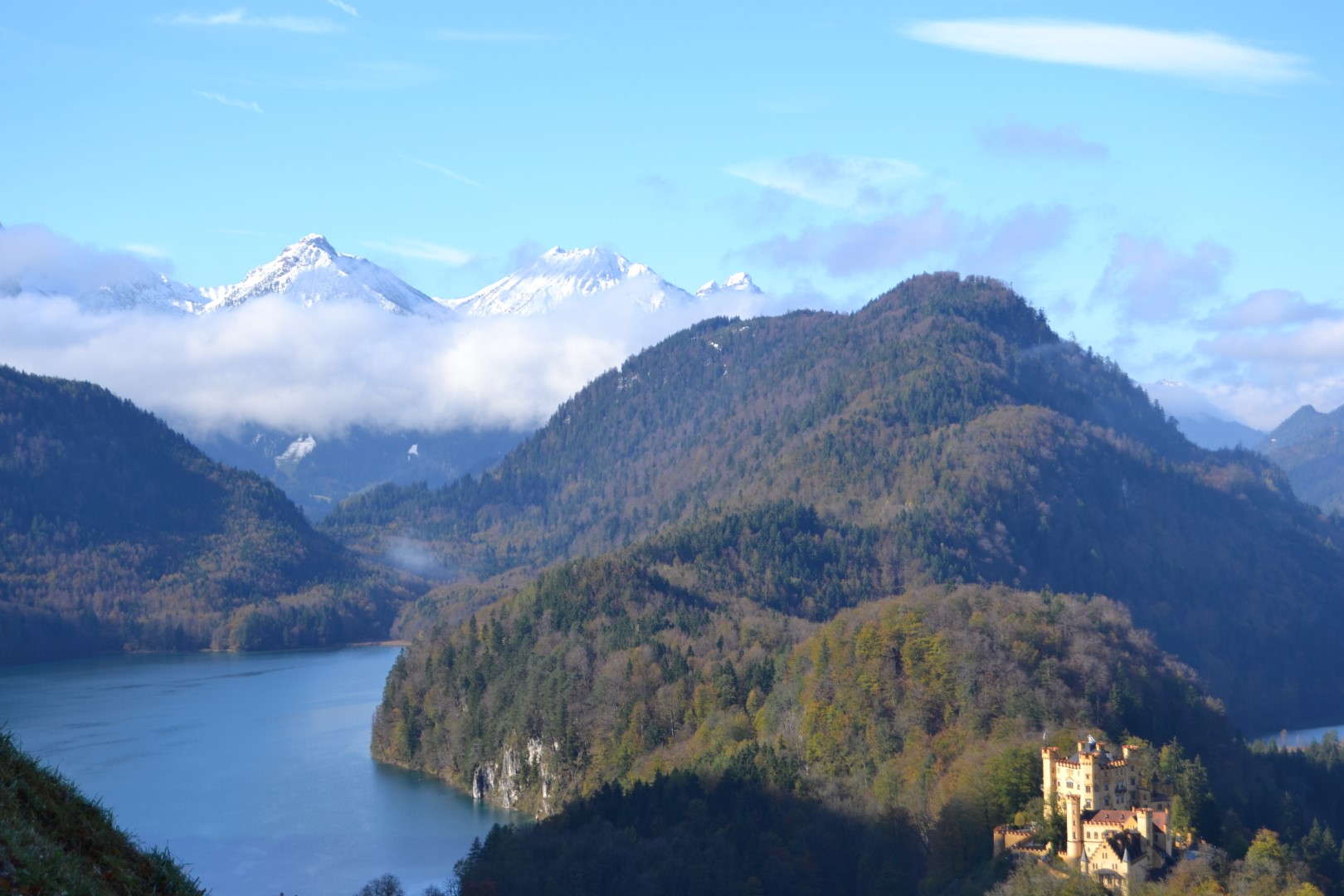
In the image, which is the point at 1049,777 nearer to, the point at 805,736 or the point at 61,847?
the point at 805,736

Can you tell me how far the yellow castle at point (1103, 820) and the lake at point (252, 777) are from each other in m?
28.7

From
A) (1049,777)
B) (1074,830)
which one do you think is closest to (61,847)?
(1074,830)

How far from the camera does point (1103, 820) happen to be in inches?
2106

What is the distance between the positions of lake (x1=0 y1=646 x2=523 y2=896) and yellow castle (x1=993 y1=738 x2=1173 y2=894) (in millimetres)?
28724

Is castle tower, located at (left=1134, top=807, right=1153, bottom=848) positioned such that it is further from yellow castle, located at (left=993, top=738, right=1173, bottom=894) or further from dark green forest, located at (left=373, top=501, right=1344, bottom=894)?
dark green forest, located at (left=373, top=501, right=1344, bottom=894)

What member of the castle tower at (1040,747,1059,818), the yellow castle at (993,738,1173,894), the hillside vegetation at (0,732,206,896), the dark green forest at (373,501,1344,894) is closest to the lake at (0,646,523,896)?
the dark green forest at (373,501,1344,894)

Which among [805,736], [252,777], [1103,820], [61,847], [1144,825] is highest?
[61,847]

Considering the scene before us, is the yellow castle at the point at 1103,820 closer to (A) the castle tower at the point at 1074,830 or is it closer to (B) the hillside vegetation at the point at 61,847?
(A) the castle tower at the point at 1074,830

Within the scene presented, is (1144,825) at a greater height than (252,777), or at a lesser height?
greater

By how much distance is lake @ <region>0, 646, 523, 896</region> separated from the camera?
75.8 metres

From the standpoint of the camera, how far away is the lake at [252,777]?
7575 centimetres

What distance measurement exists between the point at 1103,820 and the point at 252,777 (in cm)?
6433

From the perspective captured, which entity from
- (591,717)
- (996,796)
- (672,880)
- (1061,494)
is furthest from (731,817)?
(1061,494)

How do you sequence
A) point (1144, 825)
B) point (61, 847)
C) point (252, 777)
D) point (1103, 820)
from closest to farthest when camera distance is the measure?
point (61, 847) → point (1144, 825) → point (1103, 820) → point (252, 777)
